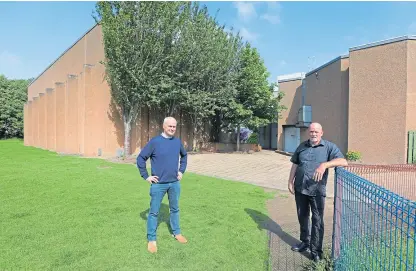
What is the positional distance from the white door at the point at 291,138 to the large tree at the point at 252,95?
138 inches

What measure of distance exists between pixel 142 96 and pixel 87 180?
7874 millimetres

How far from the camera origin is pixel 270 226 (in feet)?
17.0

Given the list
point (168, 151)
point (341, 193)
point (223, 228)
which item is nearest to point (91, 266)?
point (168, 151)

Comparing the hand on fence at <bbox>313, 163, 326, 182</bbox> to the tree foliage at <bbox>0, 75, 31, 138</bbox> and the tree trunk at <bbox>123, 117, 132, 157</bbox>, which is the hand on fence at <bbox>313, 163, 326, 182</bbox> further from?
the tree foliage at <bbox>0, 75, 31, 138</bbox>

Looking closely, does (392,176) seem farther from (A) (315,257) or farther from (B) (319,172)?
(B) (319,172)

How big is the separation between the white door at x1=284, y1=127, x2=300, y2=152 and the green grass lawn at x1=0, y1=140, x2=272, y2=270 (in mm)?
16181

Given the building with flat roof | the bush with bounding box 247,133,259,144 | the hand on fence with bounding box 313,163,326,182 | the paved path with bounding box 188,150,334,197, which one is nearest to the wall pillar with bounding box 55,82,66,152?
the paved path with bounding box 188,150,334,197

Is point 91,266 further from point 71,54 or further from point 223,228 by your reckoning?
point 71,54

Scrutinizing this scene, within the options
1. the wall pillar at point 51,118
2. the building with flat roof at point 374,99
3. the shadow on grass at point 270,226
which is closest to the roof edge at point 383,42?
the building with flat roof at point 374,99

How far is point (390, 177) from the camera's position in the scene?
8.55 m

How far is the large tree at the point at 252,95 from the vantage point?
64.5 feet

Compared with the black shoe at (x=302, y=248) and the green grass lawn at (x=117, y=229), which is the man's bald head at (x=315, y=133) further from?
the green grass lawn at (x=117, y=229)

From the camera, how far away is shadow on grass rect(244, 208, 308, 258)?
4504mm

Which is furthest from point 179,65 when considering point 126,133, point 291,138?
point 291,138
